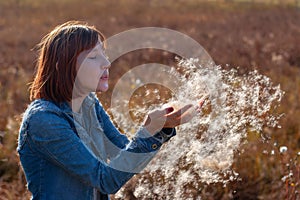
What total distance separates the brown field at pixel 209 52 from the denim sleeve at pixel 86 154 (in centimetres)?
74

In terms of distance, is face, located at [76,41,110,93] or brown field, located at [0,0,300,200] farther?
brown field, located at [0,0,300,200]

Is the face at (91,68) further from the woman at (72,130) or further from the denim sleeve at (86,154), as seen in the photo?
the denim sleeve at (86,154)

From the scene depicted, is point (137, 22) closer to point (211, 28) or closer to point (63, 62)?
point (211, 28)

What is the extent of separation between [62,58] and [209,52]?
7.61 m

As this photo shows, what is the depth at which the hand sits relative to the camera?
6.55 ft

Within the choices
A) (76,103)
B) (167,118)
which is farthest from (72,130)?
(167,118)

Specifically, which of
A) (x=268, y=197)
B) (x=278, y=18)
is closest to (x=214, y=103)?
(x=268, y=197)

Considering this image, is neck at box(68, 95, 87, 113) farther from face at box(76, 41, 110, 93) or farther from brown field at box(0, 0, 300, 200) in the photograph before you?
brown field at box(0, 0, 300, 200)

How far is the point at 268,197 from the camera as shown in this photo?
371 centimetres

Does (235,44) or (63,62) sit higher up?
(63,62)

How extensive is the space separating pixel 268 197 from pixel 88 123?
5.48ft

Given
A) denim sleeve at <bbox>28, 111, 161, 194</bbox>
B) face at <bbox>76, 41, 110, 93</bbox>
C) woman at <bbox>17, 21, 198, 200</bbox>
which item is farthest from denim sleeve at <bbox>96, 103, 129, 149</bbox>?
denim sleeve at <bbox>28, 111, 161, 194</bbox>

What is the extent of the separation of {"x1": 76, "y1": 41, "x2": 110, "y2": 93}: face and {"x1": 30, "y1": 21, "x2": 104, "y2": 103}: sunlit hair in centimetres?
2

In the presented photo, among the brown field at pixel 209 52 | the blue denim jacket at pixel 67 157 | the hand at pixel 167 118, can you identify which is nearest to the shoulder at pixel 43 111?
the blue denim jacket at pixel 67 157
